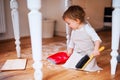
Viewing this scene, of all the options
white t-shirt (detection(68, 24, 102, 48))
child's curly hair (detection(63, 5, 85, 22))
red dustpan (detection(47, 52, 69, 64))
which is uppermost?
child's curly hair (detection(63, 5, 85, 22))

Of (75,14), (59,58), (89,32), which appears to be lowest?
(59,58)

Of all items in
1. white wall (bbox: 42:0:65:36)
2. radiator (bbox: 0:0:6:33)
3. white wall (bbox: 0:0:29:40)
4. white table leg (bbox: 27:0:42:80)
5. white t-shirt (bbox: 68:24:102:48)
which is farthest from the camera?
white wall (bbox: 42:0:65:36)

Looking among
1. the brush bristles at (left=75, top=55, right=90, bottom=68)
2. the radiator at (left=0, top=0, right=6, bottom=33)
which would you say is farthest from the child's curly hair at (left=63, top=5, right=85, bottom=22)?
the radiator at (left=0, top=0, right=6, bottom=33)

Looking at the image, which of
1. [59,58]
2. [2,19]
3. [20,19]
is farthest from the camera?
[20,19]

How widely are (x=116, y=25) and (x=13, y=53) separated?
2.78ft

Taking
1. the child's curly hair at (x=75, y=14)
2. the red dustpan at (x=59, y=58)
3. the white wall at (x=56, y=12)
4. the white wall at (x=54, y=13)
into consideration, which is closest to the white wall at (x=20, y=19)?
the white wall at (x=54, y=13)

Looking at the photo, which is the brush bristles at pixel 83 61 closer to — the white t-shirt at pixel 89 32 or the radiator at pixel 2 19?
the white t-shirt at pixel 89 32

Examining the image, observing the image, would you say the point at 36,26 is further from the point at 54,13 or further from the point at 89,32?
the point at 54,13

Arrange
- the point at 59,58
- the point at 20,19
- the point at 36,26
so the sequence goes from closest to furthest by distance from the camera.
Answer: the point at 36,26, the point at 59,58, the point at 20,19

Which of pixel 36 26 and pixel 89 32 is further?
pixel 89 32

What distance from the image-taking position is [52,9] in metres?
2.20

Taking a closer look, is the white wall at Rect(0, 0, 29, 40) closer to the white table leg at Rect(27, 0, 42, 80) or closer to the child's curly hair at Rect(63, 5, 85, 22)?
the child's curly hair at Rect(63, 5, 85, 22)

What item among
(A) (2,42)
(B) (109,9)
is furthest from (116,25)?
(B) (109,9)

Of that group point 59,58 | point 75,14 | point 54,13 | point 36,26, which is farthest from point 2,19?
point 36,26
